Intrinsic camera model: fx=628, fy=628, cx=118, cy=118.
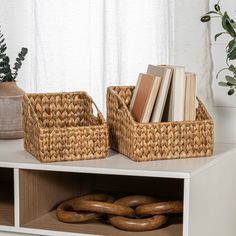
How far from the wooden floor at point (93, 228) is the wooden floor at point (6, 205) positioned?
0.21 ft

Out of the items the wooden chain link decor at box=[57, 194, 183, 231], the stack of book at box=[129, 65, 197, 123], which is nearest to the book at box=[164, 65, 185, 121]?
the stack of book at box=[129, 65, 197, 123]

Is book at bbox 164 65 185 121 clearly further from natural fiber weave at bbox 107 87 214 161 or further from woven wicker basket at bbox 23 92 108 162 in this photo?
woven wicker basket at bbox 23 92 108 162

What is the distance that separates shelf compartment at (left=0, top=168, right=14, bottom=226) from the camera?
155 cm

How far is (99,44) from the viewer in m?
2.25

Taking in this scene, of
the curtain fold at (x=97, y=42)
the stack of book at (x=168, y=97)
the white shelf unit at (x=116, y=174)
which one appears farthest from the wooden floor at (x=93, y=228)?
the curtain fold at (x=97, y=42)

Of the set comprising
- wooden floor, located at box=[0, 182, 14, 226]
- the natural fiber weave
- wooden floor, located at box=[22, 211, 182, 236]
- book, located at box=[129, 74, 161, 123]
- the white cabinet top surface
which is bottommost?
wooden floor, located at box=[22, 211, 182, 236]

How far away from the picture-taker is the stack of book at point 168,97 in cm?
153

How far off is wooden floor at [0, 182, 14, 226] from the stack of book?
40cm

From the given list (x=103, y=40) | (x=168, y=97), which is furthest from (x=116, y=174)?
(x=103, y=40)

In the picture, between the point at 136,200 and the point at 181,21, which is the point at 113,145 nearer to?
the point at 136,200

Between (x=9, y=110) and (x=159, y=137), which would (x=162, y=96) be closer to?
(x=159, y=137)

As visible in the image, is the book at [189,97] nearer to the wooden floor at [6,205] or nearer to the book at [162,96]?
the book at [162,96]

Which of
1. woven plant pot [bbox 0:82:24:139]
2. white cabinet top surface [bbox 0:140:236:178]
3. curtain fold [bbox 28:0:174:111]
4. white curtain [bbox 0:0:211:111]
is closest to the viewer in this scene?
white cabinet top surface [bbox 0:140:236:178]

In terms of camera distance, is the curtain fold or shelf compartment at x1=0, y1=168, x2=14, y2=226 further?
the curtain fold
